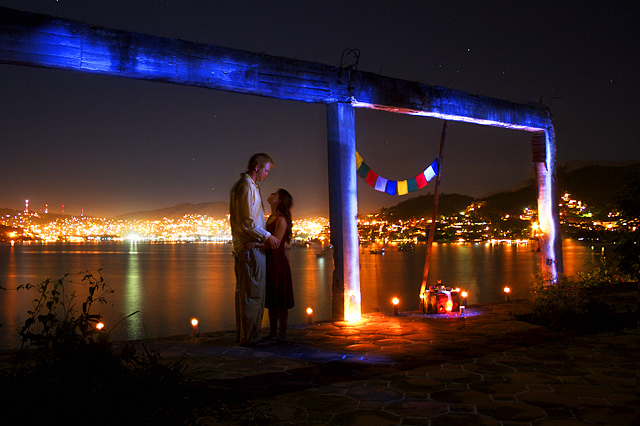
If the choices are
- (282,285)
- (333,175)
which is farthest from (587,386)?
(333,175)

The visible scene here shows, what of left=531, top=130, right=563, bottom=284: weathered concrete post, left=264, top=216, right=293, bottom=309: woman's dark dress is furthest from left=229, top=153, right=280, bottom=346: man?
left=531, top=130, right=563, bottom=284: weathered concrete post

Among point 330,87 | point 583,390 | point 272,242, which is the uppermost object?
point 330,87

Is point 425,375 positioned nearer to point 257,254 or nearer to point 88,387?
point 257,254

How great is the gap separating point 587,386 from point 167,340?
4.83 meters

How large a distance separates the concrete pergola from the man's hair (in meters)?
1.54

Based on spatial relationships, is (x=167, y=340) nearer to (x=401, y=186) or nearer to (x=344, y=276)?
(x=344, y=276)

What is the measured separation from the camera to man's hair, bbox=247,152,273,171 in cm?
576

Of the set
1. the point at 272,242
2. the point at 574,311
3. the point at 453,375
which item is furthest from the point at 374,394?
the point at 574,311

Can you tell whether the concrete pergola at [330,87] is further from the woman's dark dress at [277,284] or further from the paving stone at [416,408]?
the paving stone at [416,408]

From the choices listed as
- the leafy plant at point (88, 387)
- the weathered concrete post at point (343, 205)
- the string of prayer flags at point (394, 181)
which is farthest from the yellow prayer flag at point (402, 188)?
the leafy plant at point (88, 387)

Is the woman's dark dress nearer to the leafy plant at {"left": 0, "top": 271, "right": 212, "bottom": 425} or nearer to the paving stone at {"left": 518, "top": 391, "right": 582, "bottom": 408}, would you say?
the leafy plant at {"left": 0, "top": 271, "right": 212, "bottom": 425}

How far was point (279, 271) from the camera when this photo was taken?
5922 millimetres

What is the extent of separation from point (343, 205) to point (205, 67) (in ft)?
9.51

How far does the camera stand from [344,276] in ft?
24.7
